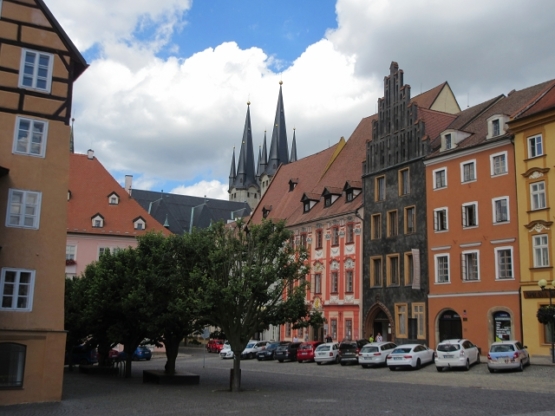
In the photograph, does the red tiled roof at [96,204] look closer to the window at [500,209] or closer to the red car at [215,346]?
the red car at [215,346]

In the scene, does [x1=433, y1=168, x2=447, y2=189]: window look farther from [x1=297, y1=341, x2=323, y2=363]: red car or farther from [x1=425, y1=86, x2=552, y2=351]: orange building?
[x1=297, y1=341, x2=323, y2=363]: red car

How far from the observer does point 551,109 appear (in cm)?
3731

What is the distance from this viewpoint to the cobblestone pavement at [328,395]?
20484 mm

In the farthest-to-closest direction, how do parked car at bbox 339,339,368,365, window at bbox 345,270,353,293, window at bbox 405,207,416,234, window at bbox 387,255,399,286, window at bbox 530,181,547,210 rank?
window at bbox 345,270,353,293
window at bbox 387,255,399,286
window at bbox 405,207,416,234
parked car at bbox 339,339,368,365
window at bbox 530,181,547,210

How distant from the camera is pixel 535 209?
1511 inches

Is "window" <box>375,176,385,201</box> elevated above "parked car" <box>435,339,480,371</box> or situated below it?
above

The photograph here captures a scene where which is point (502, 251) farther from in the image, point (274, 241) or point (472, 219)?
point (274, 241)

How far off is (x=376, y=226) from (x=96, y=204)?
2952 centimetres

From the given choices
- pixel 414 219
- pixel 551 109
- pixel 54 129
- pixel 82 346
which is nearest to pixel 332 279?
pixel 414 219

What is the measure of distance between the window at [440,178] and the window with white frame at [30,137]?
27.6 metres

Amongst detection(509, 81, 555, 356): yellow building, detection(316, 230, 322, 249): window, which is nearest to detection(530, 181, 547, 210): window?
detection(509, 81, 555, 356): yellow building

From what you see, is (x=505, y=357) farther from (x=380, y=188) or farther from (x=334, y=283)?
(x=334, y=283)

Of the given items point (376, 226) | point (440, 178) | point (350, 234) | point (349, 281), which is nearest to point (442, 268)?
point (440, 178)

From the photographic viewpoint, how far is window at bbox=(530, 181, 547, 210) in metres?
38.1
